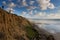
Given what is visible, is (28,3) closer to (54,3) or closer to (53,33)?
(54,3)

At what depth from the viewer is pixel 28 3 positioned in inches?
231

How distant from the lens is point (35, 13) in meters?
5.89

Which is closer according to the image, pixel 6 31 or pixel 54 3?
pixel 6 31

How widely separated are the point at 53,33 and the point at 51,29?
0.48ft

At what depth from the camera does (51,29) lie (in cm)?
586

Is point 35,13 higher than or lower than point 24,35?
higher

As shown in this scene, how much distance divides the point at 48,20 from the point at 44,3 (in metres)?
0.53

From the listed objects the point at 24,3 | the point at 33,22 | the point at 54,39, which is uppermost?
the point at 24,3

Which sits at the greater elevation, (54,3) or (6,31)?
(54,3)

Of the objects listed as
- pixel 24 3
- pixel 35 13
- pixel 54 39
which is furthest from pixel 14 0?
pixel 54 39

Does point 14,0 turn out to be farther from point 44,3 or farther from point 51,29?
point 51,29

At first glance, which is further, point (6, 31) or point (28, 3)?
point (28, 3)

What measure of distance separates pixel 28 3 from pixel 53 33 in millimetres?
1186

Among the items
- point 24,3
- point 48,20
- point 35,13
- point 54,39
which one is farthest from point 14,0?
point 54,39
